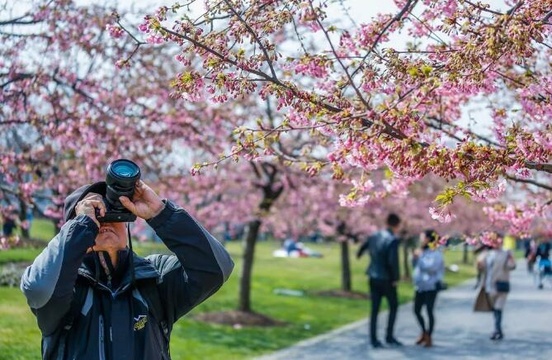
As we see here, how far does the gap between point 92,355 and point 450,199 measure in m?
1.94

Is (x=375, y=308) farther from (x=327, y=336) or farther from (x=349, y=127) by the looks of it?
(x=349, y=127)

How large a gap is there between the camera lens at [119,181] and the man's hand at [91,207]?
5cm

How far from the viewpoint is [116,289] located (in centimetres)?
341

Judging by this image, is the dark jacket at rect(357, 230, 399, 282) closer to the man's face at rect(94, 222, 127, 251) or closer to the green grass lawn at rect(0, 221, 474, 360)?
the green grass lawn at rect(0, 221, 474, 360)

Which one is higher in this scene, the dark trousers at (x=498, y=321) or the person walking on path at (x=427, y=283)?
the person walking on path at (x=427, y=283)

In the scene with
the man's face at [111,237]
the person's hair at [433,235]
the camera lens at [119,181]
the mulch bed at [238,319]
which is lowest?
the mulch bed at [238,319]

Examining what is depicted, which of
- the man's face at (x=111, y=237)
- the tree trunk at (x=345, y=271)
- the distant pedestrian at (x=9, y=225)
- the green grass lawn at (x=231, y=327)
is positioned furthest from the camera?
the tree trunk at (x=345, y=271)

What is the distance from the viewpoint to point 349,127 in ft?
14.8

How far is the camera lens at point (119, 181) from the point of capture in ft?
11.0

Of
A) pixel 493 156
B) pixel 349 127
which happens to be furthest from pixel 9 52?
pixel 493 156

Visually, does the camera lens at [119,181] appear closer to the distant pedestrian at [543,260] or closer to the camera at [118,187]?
the camera at [118,187]

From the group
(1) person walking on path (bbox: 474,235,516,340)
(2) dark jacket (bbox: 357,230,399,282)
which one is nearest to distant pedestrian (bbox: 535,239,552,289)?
(1) person walking on path (bbox: 474,235,516,340)

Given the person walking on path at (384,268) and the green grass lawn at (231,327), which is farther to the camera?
the person walking on path at (384,268)

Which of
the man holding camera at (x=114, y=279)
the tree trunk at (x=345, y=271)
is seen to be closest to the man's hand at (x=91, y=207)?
the man holding camera at (x=114, y=279)
